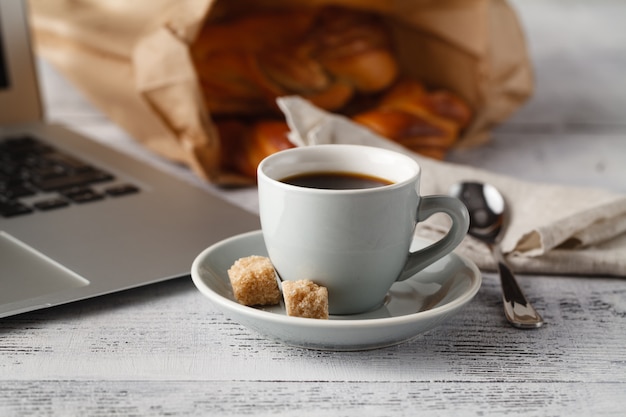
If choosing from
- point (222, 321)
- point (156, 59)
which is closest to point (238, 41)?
point (156, 59)

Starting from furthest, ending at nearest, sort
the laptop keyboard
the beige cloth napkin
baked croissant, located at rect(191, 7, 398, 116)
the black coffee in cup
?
baked croissant, located at rect(191, 7, 398, 116), the laptop keyboard, the beige cloth napkin, the black coffee in cup

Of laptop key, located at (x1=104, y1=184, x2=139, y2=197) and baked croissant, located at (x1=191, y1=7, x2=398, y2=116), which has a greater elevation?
baked croissant, located at (x1=191, y1=7, x2=398, y2=116)

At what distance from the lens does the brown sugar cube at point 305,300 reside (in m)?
0.56

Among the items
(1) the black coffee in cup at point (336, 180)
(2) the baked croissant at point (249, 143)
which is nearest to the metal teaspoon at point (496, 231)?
(1) the black coffee in cup at point (336, 180)

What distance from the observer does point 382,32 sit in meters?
1.20

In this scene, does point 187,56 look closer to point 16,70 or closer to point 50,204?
point 50,204

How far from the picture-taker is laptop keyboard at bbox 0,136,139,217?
2.73ft

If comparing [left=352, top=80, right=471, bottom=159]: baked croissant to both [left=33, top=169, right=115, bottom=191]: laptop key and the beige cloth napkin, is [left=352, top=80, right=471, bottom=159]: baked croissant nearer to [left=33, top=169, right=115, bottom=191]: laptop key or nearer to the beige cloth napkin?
the beige cloth napkin

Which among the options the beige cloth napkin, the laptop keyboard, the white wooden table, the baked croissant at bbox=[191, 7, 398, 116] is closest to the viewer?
the white wooden table

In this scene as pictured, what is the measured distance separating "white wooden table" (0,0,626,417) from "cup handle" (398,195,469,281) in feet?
0.18

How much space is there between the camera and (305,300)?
0.56m

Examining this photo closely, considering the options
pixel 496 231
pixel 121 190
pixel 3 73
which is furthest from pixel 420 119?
pixel 3 73

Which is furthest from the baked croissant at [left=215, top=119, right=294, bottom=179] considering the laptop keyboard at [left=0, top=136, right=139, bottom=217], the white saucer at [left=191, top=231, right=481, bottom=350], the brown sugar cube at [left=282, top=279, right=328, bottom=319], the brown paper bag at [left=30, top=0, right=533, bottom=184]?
the brown sugar cube at [left=282, top=279, right=328, bottom=319]

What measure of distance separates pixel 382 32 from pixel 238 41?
23 centimetres
